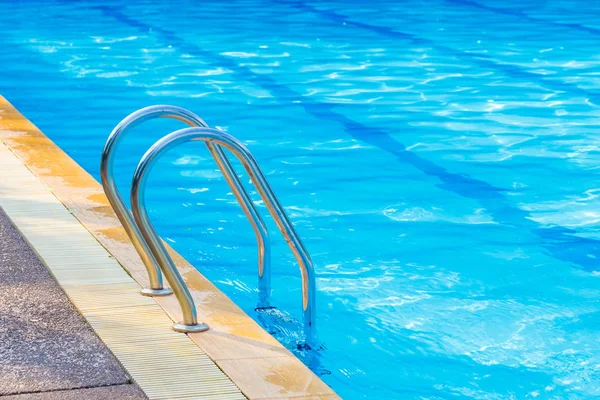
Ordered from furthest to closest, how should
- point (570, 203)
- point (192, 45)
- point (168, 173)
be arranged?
point (192, 45), point (168, 173), point (570, 203)

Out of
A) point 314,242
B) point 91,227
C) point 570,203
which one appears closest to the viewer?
point 91,227

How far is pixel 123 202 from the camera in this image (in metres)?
3.41

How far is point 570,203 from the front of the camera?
6.17 metres

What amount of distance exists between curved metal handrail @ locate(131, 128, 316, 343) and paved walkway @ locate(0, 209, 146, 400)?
302mm

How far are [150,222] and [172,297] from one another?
44 cm

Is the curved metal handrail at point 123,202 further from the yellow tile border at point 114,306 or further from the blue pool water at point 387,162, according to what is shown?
the blue pool water at point 387,162

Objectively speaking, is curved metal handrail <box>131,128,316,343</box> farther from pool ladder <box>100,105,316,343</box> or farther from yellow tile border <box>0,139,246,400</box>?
yellow tile border <box>0,139,246,400</box>

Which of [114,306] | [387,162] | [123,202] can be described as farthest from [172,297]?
[387,162]

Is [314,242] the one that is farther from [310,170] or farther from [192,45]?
[192,45]

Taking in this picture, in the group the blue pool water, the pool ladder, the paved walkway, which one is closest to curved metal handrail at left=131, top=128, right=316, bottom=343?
the pool ladder

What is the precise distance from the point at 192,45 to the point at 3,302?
8134mm

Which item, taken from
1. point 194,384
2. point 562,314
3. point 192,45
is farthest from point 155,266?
point 192,45

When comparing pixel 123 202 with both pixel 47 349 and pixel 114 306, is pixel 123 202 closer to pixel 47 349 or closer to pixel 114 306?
pixel 114 306

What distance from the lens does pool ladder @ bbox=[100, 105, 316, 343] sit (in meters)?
3.12
